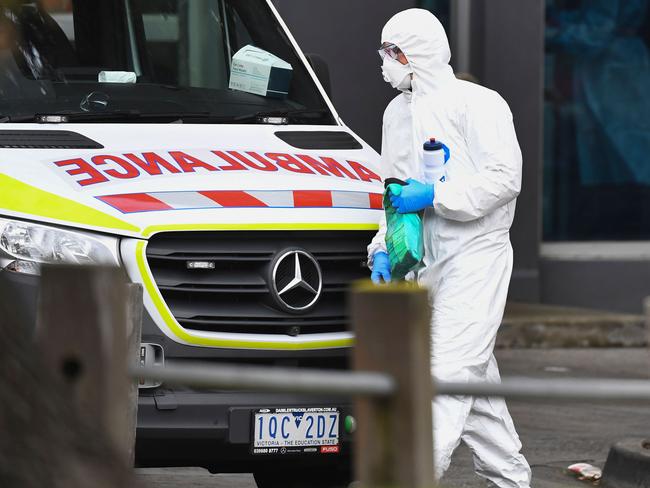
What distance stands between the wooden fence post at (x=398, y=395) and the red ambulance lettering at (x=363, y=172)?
3246mm

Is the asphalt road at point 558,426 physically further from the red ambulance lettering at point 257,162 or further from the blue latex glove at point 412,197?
the red ambulance lettering at point 257,162

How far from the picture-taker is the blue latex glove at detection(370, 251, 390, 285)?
17.9 ft

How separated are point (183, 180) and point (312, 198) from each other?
1.49 feet

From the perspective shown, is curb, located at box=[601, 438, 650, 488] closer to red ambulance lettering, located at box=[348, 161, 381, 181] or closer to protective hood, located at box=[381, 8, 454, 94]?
red ambulance lettering, located at box=[348, 161, 381, 181]

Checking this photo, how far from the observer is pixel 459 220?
220 inches

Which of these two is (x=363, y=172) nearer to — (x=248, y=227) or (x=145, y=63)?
(x=248, y=227)

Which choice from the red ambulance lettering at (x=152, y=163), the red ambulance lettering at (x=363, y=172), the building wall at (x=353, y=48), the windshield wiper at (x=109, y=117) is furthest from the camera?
the building wall at (x=353, y=48)

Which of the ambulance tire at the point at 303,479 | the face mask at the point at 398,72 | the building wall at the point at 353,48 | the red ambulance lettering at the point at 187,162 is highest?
the building wall at the point at 353,48

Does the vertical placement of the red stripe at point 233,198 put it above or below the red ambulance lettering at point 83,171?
below

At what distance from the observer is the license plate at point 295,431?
5145 mm

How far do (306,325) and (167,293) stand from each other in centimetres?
50

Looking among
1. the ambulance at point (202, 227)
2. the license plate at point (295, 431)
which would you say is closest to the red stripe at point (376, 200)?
the ambulance at point (202, 227)

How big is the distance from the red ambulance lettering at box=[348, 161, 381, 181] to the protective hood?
36 centimetres

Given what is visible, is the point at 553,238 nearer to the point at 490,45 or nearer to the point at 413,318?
the point at 490,45
